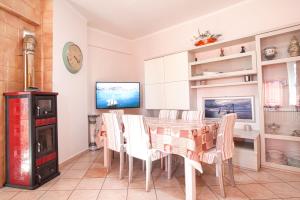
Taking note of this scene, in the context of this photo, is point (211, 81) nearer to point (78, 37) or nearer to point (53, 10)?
point (78, 37)

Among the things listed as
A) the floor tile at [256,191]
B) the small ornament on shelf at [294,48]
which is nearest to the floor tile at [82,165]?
the floor tile at [256,191]

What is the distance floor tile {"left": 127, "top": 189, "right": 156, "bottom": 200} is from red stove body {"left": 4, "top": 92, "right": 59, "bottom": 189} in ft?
4.02

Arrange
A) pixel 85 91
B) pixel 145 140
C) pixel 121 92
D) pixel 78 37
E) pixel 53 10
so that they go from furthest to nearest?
pixel 121 92
pixel 85 91
pixel 78 37
pixel 53 10
pixel 145 140

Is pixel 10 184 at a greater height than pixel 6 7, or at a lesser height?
lesser

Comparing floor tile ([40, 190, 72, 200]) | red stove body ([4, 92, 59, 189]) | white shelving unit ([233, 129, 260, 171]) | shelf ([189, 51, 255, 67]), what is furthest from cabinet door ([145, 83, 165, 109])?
floor tile ([40, 190, 72, 200])

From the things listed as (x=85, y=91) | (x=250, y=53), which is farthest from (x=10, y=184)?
(x=250, y=53)

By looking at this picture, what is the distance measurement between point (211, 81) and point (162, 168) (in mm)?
2000

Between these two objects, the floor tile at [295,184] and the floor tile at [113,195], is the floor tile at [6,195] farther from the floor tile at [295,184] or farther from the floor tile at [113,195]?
the floor tile at [295,184]

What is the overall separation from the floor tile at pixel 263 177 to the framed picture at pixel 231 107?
3.07 feet

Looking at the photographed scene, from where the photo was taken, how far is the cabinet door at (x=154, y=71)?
419 cm

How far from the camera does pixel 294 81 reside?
262 cm

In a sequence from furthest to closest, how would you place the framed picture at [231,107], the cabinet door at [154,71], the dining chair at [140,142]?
the cabinet door at [154,71] < the framed picture at [231,107] < the dining chair at [140,142]

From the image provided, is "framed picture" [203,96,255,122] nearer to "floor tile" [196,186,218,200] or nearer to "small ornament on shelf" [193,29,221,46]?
"small ornament on shelf" [193,29,221,46]

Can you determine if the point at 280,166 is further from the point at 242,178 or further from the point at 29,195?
the point at 29,195
